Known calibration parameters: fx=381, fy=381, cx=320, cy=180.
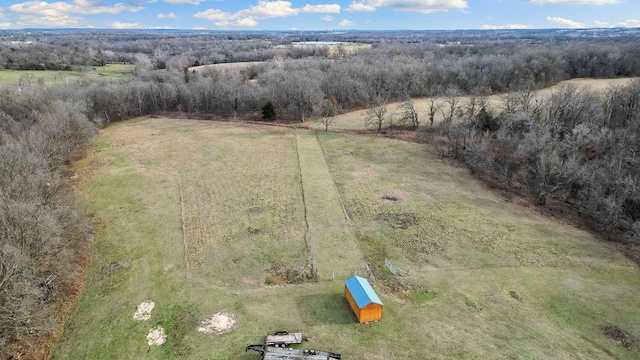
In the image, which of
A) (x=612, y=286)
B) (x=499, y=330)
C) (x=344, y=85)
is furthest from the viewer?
(x=344, y=85)

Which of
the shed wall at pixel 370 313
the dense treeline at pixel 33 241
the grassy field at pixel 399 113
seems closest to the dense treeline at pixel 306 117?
the dense treeline at pixel 33 241

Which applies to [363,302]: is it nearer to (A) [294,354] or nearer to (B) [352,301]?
(B) [352,301]

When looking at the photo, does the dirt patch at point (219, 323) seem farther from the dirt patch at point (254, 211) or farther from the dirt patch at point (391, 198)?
the dirt patch at point (391, 198)

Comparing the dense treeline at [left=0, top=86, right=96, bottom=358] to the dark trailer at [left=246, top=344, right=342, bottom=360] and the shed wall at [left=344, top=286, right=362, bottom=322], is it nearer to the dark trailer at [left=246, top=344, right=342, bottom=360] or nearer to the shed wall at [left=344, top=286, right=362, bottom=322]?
the dark trailer at [left=246, top=344, right=342, bottom=360]

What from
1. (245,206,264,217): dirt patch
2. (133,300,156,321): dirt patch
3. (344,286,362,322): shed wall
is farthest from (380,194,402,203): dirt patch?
(133,300,156,321): dirt patch

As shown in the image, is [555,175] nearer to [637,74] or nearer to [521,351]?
[521,351]

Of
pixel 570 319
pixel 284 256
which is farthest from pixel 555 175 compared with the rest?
pixel 284 256
